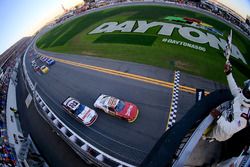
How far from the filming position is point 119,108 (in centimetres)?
1966

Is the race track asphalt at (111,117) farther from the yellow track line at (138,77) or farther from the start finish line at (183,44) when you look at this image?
the start finish line at (183,44)

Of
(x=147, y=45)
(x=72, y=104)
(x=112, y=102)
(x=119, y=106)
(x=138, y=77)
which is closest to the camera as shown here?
(x=119, y=106)

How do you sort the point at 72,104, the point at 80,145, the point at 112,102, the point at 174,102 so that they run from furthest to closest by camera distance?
1. the point at 72,104
2. the point at 112,102
3. the point at 174,102
4. the point at 80,145

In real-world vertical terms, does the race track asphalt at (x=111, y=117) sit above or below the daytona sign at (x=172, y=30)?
below

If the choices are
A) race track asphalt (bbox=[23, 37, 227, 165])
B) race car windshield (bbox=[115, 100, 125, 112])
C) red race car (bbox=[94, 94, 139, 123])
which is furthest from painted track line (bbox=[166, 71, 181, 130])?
race car windshield (bbox=[115, 100, 125, 112])

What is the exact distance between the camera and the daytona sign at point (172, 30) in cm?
2656

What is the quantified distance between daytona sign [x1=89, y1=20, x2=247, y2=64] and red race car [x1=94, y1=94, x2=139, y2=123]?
11.9 metres

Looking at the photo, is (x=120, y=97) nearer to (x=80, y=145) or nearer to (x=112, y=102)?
(x=112, y=102)

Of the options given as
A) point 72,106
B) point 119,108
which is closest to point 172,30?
point 119,108

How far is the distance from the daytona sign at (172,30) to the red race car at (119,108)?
1186cm

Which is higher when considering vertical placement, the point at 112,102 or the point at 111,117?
the point at 112,102

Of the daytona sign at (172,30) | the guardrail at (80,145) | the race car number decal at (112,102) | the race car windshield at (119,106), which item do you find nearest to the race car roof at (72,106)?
the guardrail at (80,145)

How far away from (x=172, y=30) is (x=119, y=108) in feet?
45.7

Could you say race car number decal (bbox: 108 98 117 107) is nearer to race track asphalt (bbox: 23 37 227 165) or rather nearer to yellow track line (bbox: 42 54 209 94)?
race track asphalt (bbox: 23 37 227 165)
